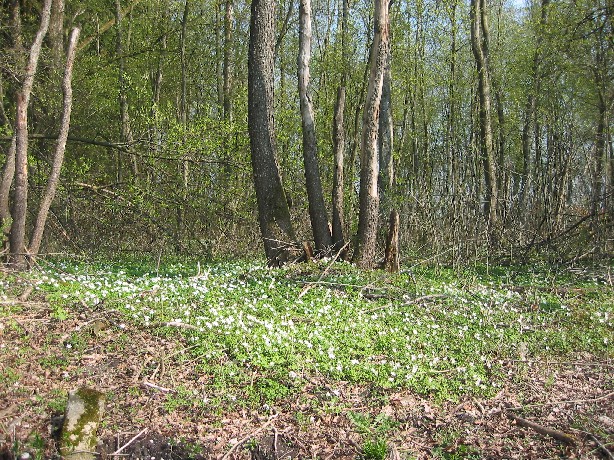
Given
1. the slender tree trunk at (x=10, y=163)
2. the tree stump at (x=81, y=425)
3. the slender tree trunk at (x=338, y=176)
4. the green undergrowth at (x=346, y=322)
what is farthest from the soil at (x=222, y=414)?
the slender tree trunk at (x=338, y=176)

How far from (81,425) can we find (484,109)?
16.7 metres

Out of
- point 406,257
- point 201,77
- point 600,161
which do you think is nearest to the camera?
point 406,257

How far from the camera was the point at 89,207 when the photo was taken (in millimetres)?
13109

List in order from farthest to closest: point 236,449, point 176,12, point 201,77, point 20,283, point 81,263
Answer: point 201,77
point 176,12
point 81,263
point 20,283
point 236,449

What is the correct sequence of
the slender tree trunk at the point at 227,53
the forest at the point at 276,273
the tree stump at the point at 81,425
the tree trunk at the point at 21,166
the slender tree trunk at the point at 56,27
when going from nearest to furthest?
1. the tree stump at the point at 81,425
2. the forest at the point at 276,273
3. the tree trunk at the point at 21,166
4. the slender tree trunk at the point at 56,27
5. the slender tree trunk at the point at 227,53

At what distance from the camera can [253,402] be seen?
18.6 feet

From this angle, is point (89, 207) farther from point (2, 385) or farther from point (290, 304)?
point (2, 385)

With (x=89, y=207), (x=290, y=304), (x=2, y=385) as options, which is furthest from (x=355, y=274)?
(x=89, y=207)

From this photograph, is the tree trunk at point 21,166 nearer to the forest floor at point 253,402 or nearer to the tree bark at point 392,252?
the forest floor at point 253,402

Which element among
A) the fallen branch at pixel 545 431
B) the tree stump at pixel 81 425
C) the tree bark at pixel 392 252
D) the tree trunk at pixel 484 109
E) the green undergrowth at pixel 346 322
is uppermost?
the tree trunk at pixel 484 109

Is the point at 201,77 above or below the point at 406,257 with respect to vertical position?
above

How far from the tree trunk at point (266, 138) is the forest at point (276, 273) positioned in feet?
0.15

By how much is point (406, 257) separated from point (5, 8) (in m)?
11.5

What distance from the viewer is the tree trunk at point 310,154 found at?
1190 cm
